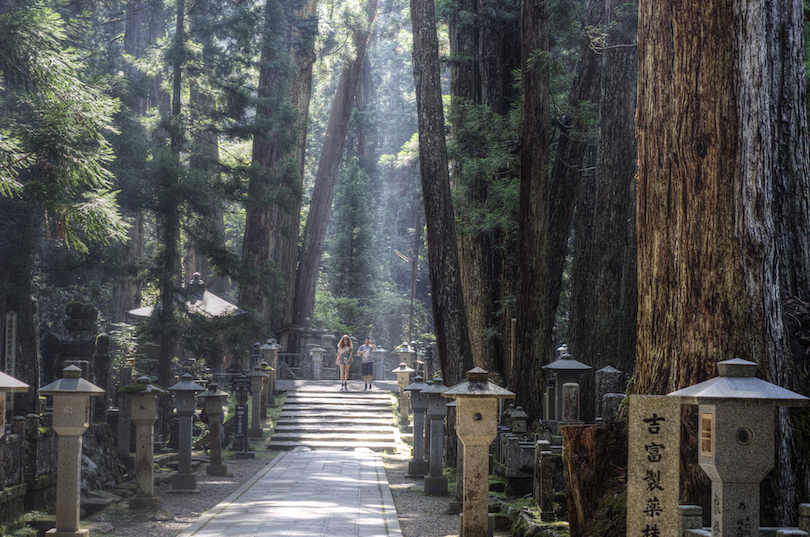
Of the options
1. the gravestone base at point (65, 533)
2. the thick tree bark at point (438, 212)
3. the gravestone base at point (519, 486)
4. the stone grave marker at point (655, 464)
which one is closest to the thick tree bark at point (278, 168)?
the thick tree bark at point (438, 212)

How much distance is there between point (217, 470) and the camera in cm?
1211

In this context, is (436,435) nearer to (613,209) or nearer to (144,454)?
(144,454)

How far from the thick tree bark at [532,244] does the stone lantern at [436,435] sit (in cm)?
170

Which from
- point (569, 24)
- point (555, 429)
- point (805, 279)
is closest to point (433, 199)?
point (569, 24)

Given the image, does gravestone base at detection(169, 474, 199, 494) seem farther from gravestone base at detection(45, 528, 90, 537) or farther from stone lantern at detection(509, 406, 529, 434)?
stone lantern at detection(509, 406, 529, 434)

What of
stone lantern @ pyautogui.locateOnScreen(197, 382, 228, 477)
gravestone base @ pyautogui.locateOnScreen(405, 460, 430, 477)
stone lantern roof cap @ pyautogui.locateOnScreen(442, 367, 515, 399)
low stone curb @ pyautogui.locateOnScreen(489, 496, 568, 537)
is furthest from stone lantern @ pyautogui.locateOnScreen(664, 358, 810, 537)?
stone lantern @ pyautogui.locateOnScreen(197, 382, 228, 477)

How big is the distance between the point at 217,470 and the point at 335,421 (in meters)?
6.02

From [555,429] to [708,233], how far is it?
5.37 meters

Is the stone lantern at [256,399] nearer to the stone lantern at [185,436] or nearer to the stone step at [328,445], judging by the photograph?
the stone step at [328,445]

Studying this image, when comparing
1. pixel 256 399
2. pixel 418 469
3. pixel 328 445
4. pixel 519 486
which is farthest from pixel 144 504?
pixel 328 445

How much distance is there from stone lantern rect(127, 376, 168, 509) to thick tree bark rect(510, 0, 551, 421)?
567cm

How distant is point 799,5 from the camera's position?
5188 millimetres

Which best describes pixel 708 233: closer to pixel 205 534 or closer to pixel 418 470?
pixel 205 534

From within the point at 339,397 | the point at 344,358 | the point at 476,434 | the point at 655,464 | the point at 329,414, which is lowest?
the point at 329,414
